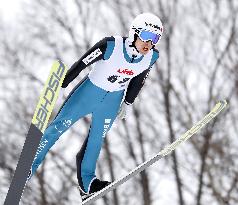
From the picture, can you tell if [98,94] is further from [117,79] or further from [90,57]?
[90,57]

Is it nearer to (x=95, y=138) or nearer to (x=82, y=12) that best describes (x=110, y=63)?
(x=95, y=138)

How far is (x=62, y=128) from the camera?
4730 millimetres

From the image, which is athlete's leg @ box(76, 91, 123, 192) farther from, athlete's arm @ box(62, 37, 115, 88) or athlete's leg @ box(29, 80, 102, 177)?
athlete's arm @ box(62, 37, 115, 88)

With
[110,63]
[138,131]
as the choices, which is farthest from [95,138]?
[138,131]

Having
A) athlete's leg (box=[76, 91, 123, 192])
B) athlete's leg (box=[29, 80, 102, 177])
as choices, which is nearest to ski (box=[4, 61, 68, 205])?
athlete's leg (box=[29, 80, 102, 177])

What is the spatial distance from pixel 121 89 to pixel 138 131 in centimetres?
1030

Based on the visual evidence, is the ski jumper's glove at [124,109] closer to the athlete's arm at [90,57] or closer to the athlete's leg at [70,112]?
the athlete's leg at [70,112]

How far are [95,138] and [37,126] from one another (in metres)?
1.04

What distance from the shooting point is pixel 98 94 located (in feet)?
15.5

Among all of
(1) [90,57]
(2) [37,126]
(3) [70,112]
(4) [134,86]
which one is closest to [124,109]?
(4) [134,86]

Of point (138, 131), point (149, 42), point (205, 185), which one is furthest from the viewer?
point (138, 131)

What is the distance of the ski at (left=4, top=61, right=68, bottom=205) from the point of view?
3879 mm

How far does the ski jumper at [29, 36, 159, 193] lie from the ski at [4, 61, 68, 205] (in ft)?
1.66

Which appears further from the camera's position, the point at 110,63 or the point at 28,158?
the point at 110,63
